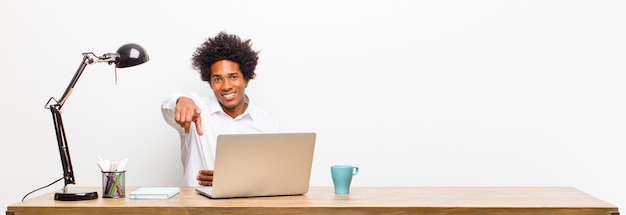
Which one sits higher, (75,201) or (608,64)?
(608,64)

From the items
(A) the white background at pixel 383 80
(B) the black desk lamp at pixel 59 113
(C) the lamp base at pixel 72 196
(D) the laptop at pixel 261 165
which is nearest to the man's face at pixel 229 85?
(A) the white background at pixel 383 80

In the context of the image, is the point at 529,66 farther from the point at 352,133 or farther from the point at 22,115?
the point at 22,115

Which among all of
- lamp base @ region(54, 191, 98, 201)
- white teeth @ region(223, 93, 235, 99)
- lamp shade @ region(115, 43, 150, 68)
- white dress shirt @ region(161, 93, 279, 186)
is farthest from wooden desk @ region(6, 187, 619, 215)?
white teeth @ region(223, 93, 235, 99)

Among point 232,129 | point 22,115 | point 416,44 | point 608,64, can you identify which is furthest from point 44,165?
point 608,64

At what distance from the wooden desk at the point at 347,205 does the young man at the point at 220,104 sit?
3.26 feet

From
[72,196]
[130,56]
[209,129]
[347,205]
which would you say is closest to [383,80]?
[209,129]

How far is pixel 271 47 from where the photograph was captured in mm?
3701

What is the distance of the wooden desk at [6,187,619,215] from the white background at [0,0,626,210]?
149 centimetres

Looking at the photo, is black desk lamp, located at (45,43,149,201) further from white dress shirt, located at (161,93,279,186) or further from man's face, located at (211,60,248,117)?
man's face, located at (211,60,248,117)

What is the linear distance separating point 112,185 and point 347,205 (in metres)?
0.74

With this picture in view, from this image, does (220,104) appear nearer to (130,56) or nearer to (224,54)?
(224,54)

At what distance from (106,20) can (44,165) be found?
32.3 inches

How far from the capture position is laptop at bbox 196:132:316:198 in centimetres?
214

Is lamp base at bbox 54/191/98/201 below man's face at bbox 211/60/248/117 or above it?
below
